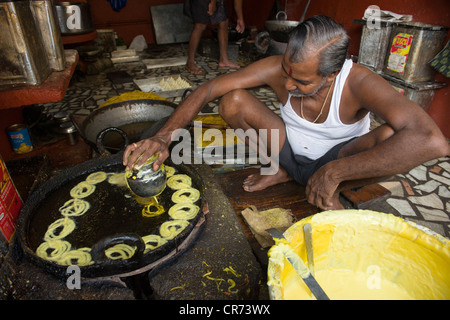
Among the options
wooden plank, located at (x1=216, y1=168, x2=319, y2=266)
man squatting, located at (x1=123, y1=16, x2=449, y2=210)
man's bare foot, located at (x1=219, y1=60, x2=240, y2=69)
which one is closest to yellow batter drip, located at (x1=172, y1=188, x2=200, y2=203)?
man squatting, located at (x1=123, y1=16, x2=449, y2=210)

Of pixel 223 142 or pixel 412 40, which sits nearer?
pixel 223 142

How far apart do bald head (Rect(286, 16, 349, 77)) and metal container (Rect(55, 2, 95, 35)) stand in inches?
195

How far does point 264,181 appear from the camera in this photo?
2867mm

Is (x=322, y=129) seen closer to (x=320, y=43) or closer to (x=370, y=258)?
(x=320, y=43)

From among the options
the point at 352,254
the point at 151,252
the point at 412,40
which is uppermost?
the point at 412,40

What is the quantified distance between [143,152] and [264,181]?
1.35 m

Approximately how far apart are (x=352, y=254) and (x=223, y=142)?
6.69 ft

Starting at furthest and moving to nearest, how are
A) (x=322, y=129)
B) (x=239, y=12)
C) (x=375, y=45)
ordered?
(x=239, y=12) → (x=375, y=45) → (x=322, y=129)

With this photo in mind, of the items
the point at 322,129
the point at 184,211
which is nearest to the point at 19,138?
the point at 184,211

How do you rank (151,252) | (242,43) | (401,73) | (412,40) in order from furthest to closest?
(242,43) < (401,73) < (412,40) < (151,252)

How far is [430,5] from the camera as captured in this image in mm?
4055

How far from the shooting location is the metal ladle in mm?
1883
